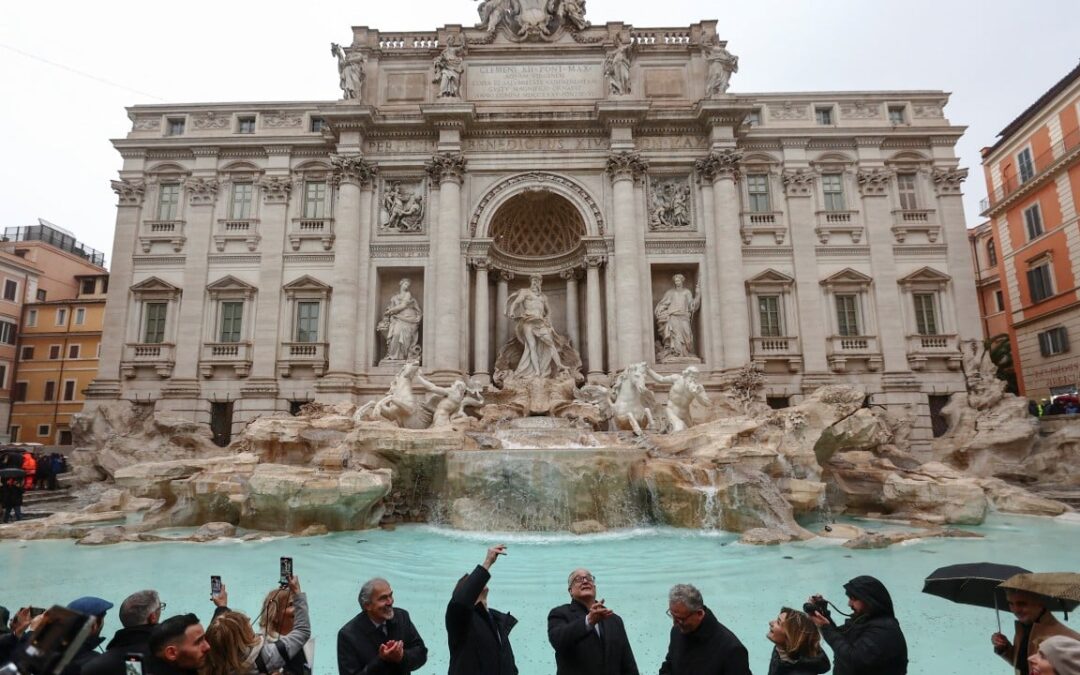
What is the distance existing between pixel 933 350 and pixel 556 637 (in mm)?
22497

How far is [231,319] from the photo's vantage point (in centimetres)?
2148

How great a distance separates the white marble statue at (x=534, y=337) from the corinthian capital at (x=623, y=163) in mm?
5387

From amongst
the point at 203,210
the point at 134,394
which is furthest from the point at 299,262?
the point at 134,394

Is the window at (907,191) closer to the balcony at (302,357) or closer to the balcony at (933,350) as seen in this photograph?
the balcony at (933,350)

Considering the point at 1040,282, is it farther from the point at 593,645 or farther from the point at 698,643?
the point at 593,645

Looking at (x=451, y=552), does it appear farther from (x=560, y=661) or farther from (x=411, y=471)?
(x=560, y=661)

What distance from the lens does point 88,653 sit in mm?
2725

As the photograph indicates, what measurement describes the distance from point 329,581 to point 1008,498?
47.8ft

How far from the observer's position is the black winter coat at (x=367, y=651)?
299 cm

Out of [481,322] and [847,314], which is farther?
[847,314]

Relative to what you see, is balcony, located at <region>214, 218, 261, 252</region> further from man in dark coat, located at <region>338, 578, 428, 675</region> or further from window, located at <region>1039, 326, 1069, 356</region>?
window, located at <region>1039, 326, 1069, 356</region>

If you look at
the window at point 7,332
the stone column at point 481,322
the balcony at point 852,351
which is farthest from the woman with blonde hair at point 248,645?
the window at point 7,332

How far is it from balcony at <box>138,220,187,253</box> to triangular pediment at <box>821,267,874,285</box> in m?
24.0

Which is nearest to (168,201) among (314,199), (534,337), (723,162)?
(314,199)
